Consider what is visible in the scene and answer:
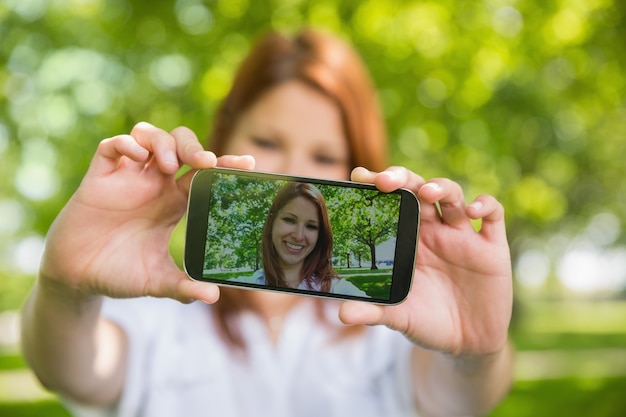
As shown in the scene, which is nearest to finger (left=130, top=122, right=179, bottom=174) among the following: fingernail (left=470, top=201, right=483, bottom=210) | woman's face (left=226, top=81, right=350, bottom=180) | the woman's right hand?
the woman's right hand

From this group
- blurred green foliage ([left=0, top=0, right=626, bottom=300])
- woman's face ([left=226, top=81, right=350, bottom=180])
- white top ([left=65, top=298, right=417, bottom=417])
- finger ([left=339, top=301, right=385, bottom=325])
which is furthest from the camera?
blurred green foliage ([left=0, top=0, right=626, bottom=300])

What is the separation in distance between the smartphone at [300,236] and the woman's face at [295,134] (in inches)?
42.4

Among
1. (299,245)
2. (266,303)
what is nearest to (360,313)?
(299,245)

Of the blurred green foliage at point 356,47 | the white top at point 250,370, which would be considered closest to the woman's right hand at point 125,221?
the white top at point 250,370

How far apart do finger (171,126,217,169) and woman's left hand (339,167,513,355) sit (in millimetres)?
377

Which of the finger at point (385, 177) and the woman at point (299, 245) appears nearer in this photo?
the finger at point (385, 177)

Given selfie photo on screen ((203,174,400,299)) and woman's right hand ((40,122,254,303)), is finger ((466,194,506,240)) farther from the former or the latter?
woman's right hand ((40,122,254,303))

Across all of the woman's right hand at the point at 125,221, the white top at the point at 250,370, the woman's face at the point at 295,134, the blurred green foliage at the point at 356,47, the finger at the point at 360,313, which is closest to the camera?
the finger at the point at 360,313

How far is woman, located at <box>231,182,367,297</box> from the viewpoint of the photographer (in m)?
1.73

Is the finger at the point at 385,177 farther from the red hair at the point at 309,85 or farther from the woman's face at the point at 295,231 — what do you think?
the red hair at the point at 309,85

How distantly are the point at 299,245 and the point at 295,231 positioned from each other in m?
0.04

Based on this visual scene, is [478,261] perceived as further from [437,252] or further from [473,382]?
[473,382]

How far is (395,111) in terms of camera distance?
674 cm

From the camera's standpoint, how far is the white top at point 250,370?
2637mm
